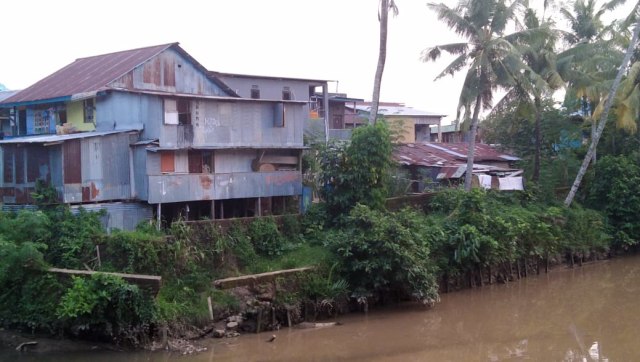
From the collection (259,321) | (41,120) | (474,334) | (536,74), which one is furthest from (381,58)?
(41,120)

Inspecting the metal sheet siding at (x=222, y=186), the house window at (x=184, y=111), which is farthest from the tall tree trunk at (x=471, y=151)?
the house window at (x=184, y=111)

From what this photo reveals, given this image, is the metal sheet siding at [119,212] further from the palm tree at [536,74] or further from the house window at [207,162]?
the palm tree at [536,74]

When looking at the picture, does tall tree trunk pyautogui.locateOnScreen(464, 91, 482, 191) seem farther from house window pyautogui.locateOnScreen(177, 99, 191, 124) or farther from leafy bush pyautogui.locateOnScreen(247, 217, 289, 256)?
house window pyautogui.locateOnScreen(177, 99, 191, 124)

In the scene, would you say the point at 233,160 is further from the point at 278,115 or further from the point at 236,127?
the point at 278,115

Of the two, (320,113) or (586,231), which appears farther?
(320,113)

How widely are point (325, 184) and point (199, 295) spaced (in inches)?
246

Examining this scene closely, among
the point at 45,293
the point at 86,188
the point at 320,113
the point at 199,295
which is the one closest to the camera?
the point at 45,293

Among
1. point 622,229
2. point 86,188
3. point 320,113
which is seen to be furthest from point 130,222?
point 622,229

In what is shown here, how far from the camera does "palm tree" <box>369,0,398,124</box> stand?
21.8 meters

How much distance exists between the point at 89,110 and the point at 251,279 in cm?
798

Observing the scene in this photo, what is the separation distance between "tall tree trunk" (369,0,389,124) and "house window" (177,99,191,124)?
6.41 metres

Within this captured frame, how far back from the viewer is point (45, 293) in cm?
1422

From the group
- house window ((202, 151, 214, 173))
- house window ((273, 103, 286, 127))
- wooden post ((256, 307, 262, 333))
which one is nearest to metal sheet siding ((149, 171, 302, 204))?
house window ((202, 151, 214, 173))

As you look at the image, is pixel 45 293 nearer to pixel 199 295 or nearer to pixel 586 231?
pixel 199 295
